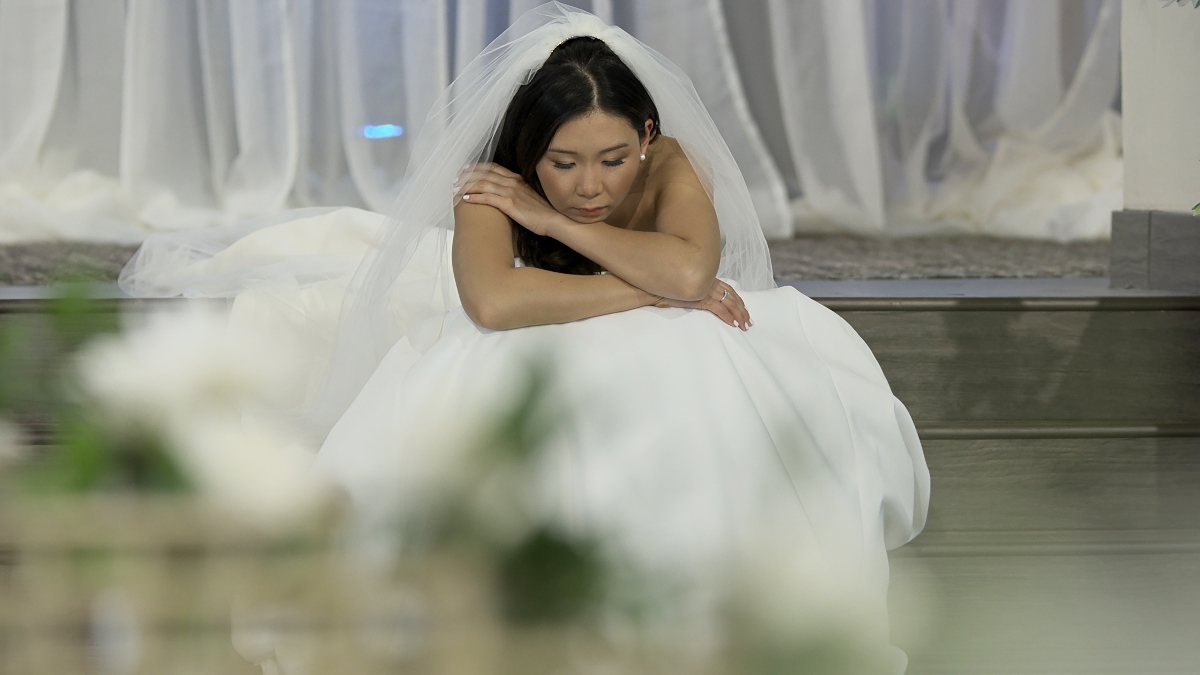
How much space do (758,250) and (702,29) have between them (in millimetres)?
1921

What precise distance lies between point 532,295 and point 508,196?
24 cm

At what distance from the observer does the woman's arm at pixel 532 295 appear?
1408 mm

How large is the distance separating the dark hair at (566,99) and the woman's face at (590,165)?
0.01 meters

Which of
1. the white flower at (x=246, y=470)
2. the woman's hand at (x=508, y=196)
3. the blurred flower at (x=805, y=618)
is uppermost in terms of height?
the woman's hand at (x=508, y=196)

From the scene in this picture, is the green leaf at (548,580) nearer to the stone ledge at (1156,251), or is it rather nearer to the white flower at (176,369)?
the white flower at (176,369)

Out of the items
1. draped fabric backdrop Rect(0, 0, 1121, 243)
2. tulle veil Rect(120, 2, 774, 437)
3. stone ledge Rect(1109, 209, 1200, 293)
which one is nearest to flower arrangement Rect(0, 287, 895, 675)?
tulle veil Rect(120, 2, 774, 437)

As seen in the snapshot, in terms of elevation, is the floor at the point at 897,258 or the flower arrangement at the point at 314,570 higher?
the flower arrangement at the point at 314,570

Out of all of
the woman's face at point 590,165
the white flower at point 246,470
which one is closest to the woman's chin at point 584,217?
the woman's face at point 590,165

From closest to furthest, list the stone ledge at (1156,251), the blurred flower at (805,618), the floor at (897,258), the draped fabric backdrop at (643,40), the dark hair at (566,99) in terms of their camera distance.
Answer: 1. the blurred flower at (805,618)
2. the dark hair at (566,99)
3. the stone ledge at (1156,251)
4. the floor at (897,258)
5. the draped fabric backdrop at (643,40)

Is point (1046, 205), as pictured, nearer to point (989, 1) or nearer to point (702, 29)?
point (989, 1)

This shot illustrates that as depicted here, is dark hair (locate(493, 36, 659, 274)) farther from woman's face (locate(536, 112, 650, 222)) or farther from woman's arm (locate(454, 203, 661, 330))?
woman's arm (locate(454, 203, 661, 330))

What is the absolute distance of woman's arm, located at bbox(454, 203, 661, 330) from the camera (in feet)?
4.62

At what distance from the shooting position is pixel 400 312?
6.29 feet

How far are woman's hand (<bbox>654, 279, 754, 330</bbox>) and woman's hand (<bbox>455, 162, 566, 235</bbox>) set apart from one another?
0.23 m
